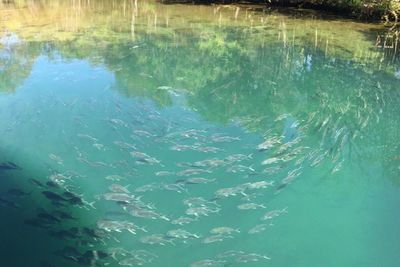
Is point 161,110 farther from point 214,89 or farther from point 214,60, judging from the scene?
point 214,60

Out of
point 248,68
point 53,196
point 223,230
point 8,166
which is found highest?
point 248,68

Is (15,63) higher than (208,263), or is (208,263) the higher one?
(15,63)

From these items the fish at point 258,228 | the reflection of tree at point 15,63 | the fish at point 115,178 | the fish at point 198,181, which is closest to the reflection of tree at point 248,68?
the reflection of tree at point 15,63

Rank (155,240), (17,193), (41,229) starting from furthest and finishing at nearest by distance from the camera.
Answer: (17,193) < (41,229) < (155,240)

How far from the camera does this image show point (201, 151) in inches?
276

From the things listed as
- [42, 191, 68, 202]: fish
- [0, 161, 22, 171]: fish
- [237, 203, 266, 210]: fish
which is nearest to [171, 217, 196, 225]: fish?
[237, 203, 266, 210]: fish

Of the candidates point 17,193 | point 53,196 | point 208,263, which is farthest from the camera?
point 17,193

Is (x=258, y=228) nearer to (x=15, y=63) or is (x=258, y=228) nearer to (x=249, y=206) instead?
(x=249, y=206)

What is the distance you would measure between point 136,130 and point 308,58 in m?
6.34

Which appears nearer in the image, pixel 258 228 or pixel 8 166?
pixel 258 228

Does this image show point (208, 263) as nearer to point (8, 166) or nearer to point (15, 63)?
point (8, 166)

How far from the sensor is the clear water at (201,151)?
16.2 ft

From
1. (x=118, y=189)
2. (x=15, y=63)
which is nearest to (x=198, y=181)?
(x=118, y=189)

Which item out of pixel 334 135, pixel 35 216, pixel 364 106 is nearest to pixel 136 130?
pixel 35 216
